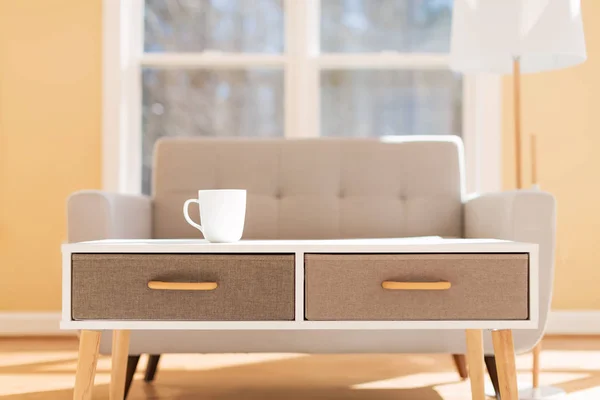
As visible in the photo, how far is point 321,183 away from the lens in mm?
2168

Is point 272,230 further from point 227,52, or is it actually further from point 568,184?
point 568,184

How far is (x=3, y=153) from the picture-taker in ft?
10.5

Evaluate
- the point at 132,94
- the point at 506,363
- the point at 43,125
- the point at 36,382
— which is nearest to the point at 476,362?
the point at 506,363

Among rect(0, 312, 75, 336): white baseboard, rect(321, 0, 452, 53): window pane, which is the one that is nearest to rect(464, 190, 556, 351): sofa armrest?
rect(321, 0, 452, 53): window pane

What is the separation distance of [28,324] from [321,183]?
1761 mm

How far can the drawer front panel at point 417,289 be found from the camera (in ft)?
3.99

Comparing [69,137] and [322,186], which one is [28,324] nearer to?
[69,137]

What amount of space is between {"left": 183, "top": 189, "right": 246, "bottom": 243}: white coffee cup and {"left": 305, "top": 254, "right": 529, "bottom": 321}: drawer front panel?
183 mm

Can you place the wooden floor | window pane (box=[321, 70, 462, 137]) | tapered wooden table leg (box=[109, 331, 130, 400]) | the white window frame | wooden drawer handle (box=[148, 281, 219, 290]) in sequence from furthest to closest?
window pane (box=[321, 70, 462, 137]), the white window frame, the wooden floor, tapered wooden table leg (box=[109, 331, 130, 400]), wooden drawer handle (box=[148, 281, 219, 290])

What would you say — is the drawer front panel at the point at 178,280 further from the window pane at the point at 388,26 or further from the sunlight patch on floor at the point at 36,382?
the window pane at the point at 388,26

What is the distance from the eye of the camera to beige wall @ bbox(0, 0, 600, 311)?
3188 millimetres

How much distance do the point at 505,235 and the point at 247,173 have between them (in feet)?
2.82

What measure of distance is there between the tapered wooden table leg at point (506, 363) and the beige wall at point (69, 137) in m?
2.05

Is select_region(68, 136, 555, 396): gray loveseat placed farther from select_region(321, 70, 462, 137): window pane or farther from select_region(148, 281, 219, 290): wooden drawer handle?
select_region(321, 70, 462, 137): window pane
